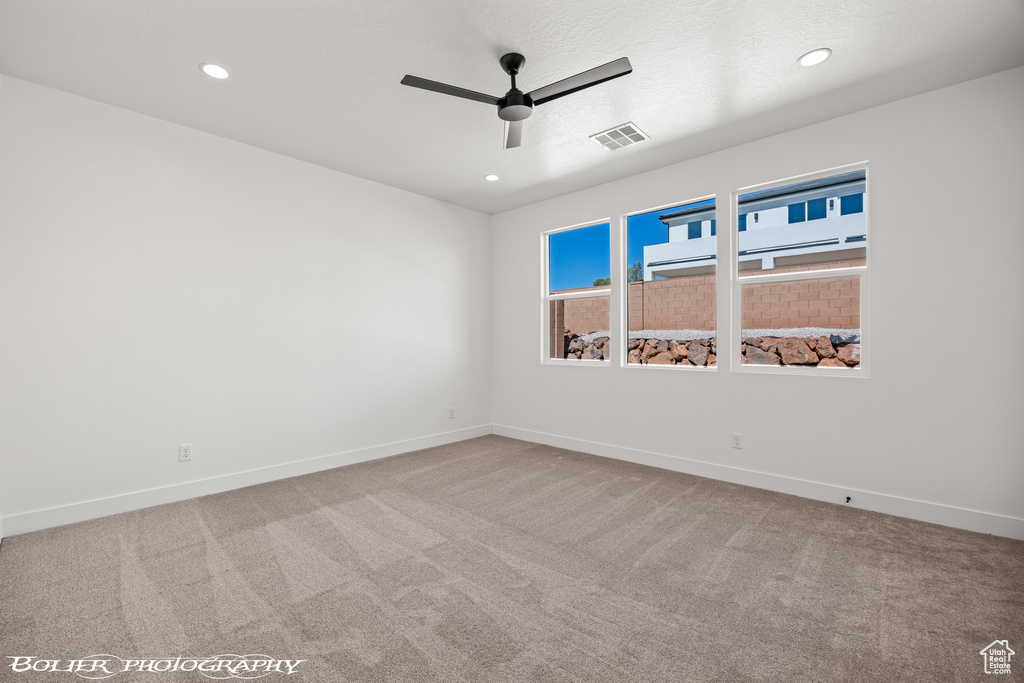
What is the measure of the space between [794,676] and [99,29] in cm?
432

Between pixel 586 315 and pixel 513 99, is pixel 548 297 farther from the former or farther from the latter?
pixel 513 99

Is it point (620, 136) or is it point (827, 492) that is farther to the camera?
point (620, 136)

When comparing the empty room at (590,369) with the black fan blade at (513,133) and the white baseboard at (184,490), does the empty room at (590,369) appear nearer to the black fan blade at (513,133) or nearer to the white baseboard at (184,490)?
the white baseboard at (184,490)

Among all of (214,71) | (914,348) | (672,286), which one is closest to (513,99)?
(214,71)

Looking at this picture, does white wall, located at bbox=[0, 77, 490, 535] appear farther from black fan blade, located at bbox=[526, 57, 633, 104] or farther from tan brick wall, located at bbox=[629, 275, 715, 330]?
black fan blade, located at bbox=[526, 57, 633, 104]

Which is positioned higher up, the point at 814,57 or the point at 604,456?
the point at 814,57

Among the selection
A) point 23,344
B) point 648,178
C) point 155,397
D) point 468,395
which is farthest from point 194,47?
point 468,395

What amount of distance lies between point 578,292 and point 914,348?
2896 millimetres

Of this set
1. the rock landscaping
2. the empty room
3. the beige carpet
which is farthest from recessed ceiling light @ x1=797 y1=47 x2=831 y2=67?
the beige carpet

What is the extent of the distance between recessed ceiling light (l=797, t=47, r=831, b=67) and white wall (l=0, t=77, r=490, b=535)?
3668 mm

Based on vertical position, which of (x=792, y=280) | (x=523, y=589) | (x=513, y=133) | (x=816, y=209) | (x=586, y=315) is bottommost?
(x=523, y=589)

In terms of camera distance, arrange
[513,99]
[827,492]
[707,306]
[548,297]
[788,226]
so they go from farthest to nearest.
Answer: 1. [548,297]
2. [707,306]
3. [788,226]
4. [827,492]
5. [513,99]

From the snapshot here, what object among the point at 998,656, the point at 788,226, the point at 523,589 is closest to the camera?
the point at 998,656

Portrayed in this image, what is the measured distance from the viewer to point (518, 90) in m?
2.52
